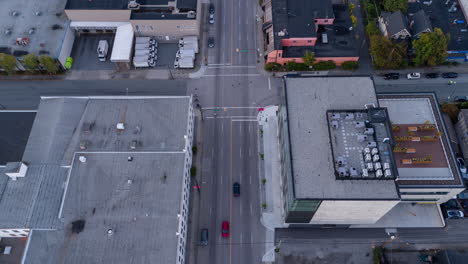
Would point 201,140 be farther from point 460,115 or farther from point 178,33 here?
point 460,115

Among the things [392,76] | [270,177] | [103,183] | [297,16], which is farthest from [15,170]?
[392,76]

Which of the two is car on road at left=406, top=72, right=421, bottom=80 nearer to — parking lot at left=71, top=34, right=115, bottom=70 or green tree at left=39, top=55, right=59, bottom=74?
parking lot at left=71, top=34, right=115, bottom=70

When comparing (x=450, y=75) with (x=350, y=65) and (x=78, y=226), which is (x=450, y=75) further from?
(x=78, y=226)

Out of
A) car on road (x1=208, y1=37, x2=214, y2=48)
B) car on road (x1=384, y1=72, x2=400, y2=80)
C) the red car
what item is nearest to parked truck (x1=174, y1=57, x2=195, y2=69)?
car on road (x1=208, y1=37, x2=214, y2=48)

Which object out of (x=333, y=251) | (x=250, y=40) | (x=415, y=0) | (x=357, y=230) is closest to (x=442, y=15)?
(x=415, y=0)

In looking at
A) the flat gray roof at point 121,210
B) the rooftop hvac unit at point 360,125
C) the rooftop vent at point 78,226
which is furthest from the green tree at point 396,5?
the rooftop vent at point 78,226

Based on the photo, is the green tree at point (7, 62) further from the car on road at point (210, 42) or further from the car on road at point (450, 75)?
the car on road at point (450, 75)
